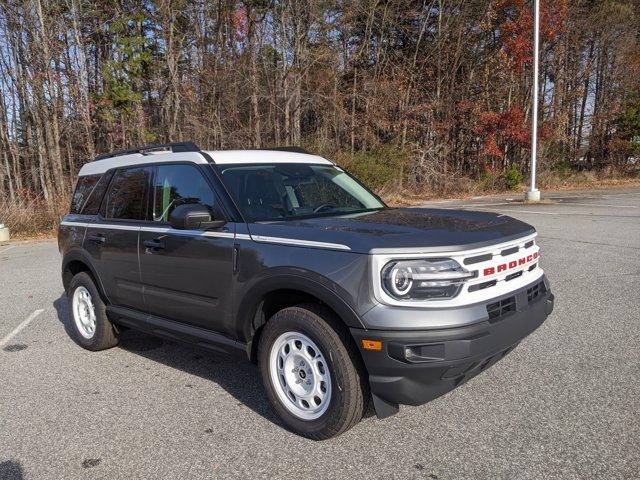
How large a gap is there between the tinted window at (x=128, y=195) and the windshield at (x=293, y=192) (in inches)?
38.2

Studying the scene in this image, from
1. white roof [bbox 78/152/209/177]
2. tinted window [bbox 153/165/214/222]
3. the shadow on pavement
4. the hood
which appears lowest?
the shadow on pavement

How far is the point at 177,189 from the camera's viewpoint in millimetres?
4242

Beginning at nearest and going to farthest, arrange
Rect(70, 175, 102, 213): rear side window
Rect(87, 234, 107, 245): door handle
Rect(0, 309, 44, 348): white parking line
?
Rect(87, 234, 107, 245): door handle, Rect(70, 175, 102, 213): rear side window, Rect(0, 309, 44, 348): white parking line

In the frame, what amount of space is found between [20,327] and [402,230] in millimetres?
4963

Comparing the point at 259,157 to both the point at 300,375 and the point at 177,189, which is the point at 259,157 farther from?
the point at 300,375

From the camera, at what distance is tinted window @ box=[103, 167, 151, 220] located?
14.9 ft

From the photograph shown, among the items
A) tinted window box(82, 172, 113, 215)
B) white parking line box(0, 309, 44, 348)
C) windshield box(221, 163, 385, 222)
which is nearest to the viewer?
windshield box(221, 163, 385, 222)

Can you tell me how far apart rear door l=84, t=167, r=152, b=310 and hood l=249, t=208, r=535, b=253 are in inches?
56.2

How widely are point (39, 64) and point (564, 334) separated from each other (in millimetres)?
19843

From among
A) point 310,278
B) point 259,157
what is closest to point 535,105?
point 259,157

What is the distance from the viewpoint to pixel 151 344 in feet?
17.7

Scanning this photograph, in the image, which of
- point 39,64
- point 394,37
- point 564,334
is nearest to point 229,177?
point 564,334

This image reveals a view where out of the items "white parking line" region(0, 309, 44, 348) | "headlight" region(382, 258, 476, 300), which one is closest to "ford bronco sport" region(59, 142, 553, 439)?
"headlight" region(382, 258, 476, 300)

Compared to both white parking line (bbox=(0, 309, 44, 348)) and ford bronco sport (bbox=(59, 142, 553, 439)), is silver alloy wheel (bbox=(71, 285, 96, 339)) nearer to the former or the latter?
ford bronco sport (bbox=(59, 142, 553, 439))
